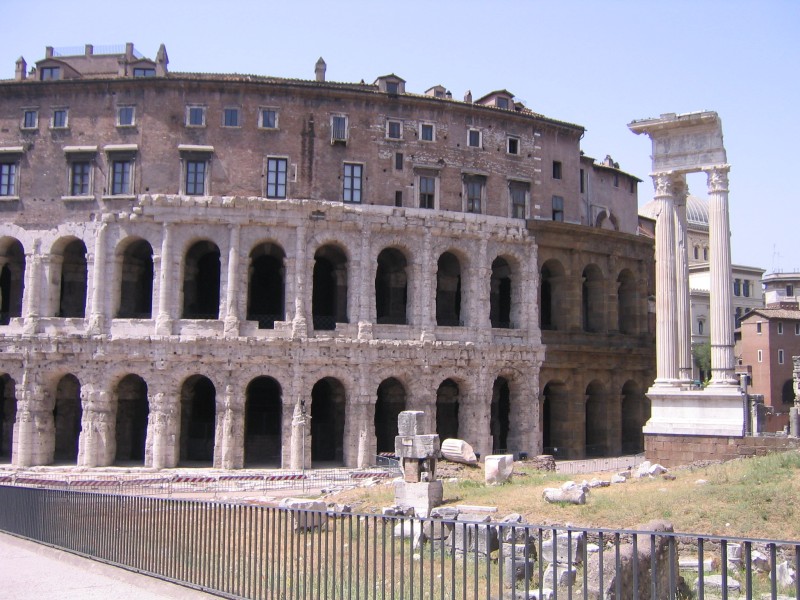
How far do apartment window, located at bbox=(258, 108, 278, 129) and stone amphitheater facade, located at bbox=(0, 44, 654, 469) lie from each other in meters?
0.09

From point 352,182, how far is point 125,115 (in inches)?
392

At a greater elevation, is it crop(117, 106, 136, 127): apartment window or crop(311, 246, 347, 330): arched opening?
crop(117, 106, 136, 127): apartment window

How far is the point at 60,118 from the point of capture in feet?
114

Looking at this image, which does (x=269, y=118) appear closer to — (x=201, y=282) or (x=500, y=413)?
(x=201, y=282)

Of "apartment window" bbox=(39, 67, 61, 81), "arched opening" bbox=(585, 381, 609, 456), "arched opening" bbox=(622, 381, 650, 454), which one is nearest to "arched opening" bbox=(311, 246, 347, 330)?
"arched opening" bbox=(585, 381, 609, 456)

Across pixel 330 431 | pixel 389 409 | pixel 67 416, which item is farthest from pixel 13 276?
pixel 389 409

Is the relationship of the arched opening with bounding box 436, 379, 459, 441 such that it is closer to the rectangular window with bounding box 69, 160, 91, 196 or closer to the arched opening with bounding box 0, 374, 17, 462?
the rectangular window with bounding box 69, 160, 91, 196

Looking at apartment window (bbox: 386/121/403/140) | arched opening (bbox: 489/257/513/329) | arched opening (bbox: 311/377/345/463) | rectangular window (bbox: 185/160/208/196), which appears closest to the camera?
rectangular window (bbox: 185/160/208/196)

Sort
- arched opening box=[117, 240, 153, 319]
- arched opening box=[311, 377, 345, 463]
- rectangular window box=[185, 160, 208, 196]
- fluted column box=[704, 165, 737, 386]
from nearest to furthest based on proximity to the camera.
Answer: fluted column box=[704, 165, 737, 386] < rectangular window box=[185, 160, 208, 196] < arched opening box=[117, 240, 153, 319] < arched opening box=[311, 377, 345, 463]

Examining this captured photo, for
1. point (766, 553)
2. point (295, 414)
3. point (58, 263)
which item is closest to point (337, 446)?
point (295, 414)

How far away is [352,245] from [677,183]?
1300cm

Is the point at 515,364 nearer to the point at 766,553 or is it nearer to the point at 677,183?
the point at 677,183

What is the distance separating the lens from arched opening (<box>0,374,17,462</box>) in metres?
35.9

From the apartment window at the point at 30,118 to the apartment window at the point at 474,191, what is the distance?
18.7m
